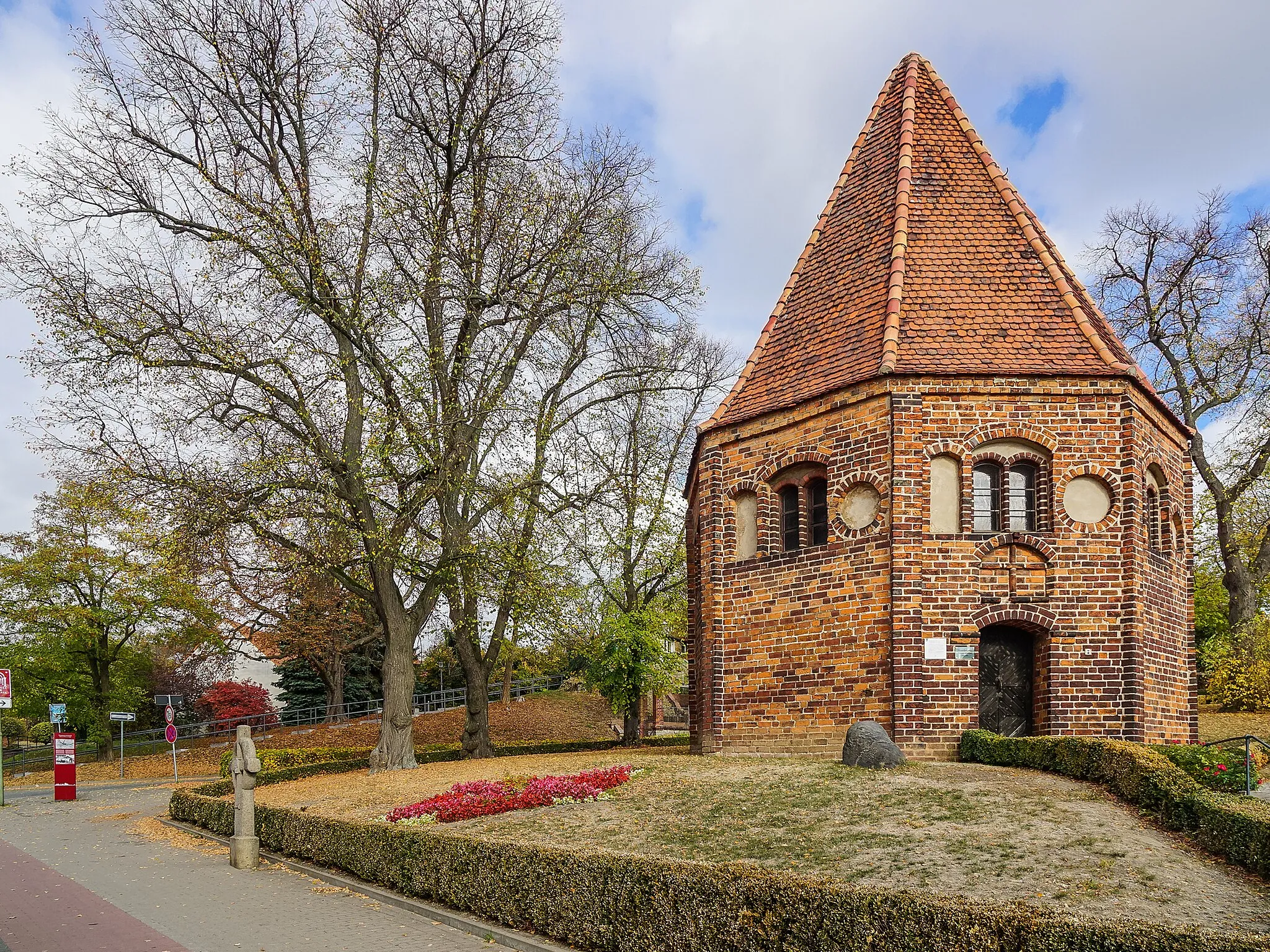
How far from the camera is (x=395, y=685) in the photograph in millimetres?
23375

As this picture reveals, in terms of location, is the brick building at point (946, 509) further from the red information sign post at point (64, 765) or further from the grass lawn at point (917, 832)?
the red information sign post at point (64, 765)

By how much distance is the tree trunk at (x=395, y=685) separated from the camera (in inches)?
915

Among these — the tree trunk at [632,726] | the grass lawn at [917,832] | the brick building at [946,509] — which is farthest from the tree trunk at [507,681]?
the grass lawn at [917,832]

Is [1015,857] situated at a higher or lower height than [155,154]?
lower

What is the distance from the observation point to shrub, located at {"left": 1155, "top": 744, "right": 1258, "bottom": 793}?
11.7 metres

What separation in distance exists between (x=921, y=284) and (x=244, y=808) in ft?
45.7

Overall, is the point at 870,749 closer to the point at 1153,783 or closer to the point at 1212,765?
the point at 1153,783

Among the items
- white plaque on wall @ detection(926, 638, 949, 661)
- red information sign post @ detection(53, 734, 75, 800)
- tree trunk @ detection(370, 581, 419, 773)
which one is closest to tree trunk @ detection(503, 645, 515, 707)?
red information sign post @ detection(53, 734, 75, 800)

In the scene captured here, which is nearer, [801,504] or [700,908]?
[700,908]


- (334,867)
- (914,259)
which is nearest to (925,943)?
(334,867)

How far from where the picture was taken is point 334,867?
42.9 ft

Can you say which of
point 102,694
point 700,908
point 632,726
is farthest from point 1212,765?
point 102,694

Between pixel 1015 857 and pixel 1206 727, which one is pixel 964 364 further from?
pixel 1206 727

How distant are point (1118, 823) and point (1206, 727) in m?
16.5
